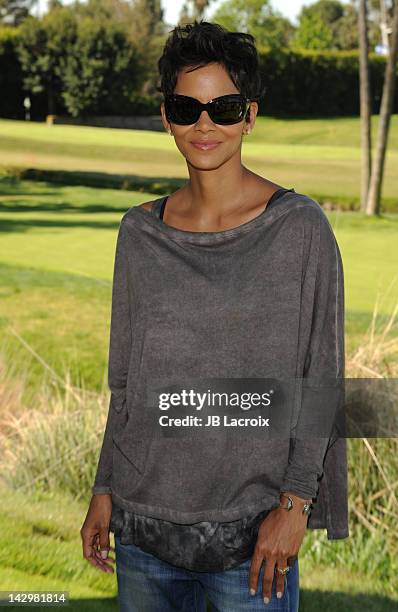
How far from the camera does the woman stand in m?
1.67

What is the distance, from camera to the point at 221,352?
1667 mm

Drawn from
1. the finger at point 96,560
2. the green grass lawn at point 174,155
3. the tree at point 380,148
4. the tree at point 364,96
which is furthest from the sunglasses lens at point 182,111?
the green grass lawn at point 174,155

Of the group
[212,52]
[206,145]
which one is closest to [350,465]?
[206,145]

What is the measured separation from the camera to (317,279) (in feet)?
5.52

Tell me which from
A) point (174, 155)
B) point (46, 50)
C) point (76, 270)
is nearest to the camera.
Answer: point (76, 270)

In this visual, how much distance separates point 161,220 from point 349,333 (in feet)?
23.3

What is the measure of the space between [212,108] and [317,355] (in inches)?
17.6

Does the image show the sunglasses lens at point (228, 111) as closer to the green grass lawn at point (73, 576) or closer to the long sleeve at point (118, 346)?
the long sleeve at point (118, 346)

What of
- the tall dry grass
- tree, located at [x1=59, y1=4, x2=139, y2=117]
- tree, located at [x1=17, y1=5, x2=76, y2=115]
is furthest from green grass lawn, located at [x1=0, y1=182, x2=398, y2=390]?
tree, located at [x1=17, y1=5, x2=76, y2=115]

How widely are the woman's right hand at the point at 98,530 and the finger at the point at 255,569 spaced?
308 millimetres

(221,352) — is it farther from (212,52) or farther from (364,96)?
(364,96)

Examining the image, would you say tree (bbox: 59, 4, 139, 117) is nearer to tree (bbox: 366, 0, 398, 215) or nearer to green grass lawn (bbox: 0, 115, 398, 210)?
green grass lawn (bbox: 0, 115, 398, 210)

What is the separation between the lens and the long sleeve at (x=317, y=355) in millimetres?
1675

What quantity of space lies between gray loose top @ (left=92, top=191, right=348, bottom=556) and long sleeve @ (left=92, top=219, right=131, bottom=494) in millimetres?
62
